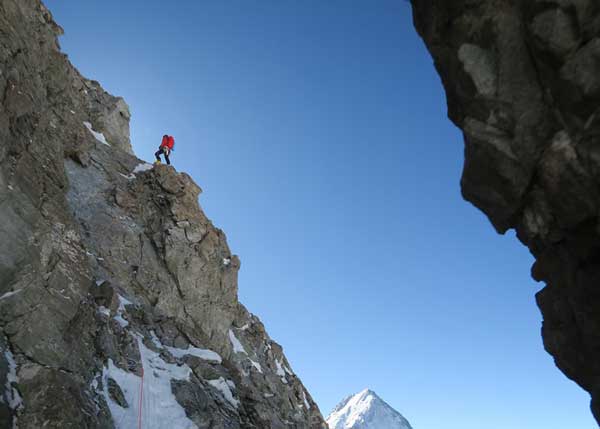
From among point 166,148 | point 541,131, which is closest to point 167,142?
point 166,148

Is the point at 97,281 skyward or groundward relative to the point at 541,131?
groundward

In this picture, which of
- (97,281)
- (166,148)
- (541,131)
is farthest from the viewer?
(166,148)

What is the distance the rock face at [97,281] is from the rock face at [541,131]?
16.2 meters

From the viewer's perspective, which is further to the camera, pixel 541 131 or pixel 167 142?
pixel 167 142

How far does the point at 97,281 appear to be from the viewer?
26.0 meters

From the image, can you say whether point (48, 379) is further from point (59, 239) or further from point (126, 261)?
point (126, 261)

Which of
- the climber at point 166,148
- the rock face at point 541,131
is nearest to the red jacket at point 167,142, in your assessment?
the climber at point 166,148

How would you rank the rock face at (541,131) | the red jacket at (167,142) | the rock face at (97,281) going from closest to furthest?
the rock face at (541,131)
the rock face at (97,281)
the red jacket at (167,142)

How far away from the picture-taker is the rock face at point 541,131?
967cm

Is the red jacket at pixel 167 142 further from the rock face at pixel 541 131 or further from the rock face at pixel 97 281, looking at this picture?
the rock face at pixel 541 131

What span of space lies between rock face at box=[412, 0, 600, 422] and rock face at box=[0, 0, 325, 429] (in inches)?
636

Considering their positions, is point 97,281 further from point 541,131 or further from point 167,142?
point 541,131

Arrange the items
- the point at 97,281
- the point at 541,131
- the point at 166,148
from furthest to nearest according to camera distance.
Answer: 1. the point at 166,148
2. the point at 97,281
3. the point at 541,131

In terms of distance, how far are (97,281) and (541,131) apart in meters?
24.2
